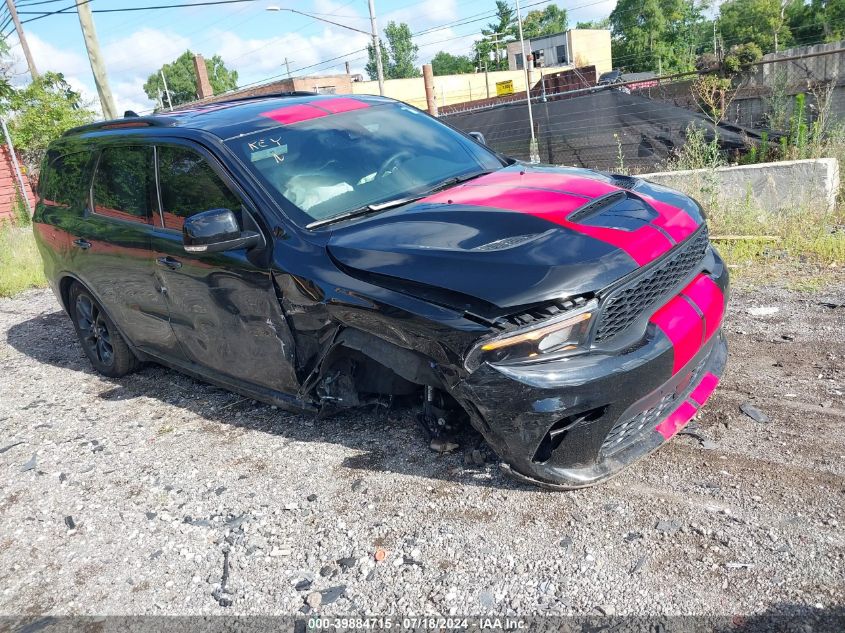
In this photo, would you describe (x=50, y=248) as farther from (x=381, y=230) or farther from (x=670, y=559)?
(x=670, y=559)

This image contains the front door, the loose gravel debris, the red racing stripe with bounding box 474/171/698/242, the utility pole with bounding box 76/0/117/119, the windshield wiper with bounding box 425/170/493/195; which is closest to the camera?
the red racing stripe with bounding box 474/171/698/242

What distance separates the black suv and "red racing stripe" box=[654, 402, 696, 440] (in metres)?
0.01

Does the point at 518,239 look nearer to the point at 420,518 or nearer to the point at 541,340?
the point at 541,340

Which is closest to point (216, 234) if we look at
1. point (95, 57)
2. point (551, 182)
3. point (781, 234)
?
point (551, 182)

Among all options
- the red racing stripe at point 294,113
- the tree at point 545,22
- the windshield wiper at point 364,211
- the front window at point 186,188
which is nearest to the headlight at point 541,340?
the windshield wiper at point 364,211

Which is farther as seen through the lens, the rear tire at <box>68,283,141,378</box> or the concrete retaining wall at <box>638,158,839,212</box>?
the concrete retaining wall at <box>638,158,839,212</box>

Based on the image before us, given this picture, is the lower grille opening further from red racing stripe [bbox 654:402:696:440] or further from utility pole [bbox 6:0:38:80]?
utility pole [bbox 6:0:38:80]

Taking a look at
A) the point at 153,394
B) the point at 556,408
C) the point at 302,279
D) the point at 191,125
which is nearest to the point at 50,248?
the point at 153,394

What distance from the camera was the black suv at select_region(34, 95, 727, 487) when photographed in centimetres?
260

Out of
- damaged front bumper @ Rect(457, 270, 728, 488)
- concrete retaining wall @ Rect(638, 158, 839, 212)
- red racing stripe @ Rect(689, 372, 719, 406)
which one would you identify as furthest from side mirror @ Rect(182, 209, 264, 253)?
concrete retaining wall @ Rect(638, 158, 839, 212)

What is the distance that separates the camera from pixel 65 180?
5230mm

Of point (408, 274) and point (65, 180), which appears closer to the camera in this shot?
point (408, 274)

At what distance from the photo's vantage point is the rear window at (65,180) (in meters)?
4.96

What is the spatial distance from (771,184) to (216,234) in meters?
6.29
